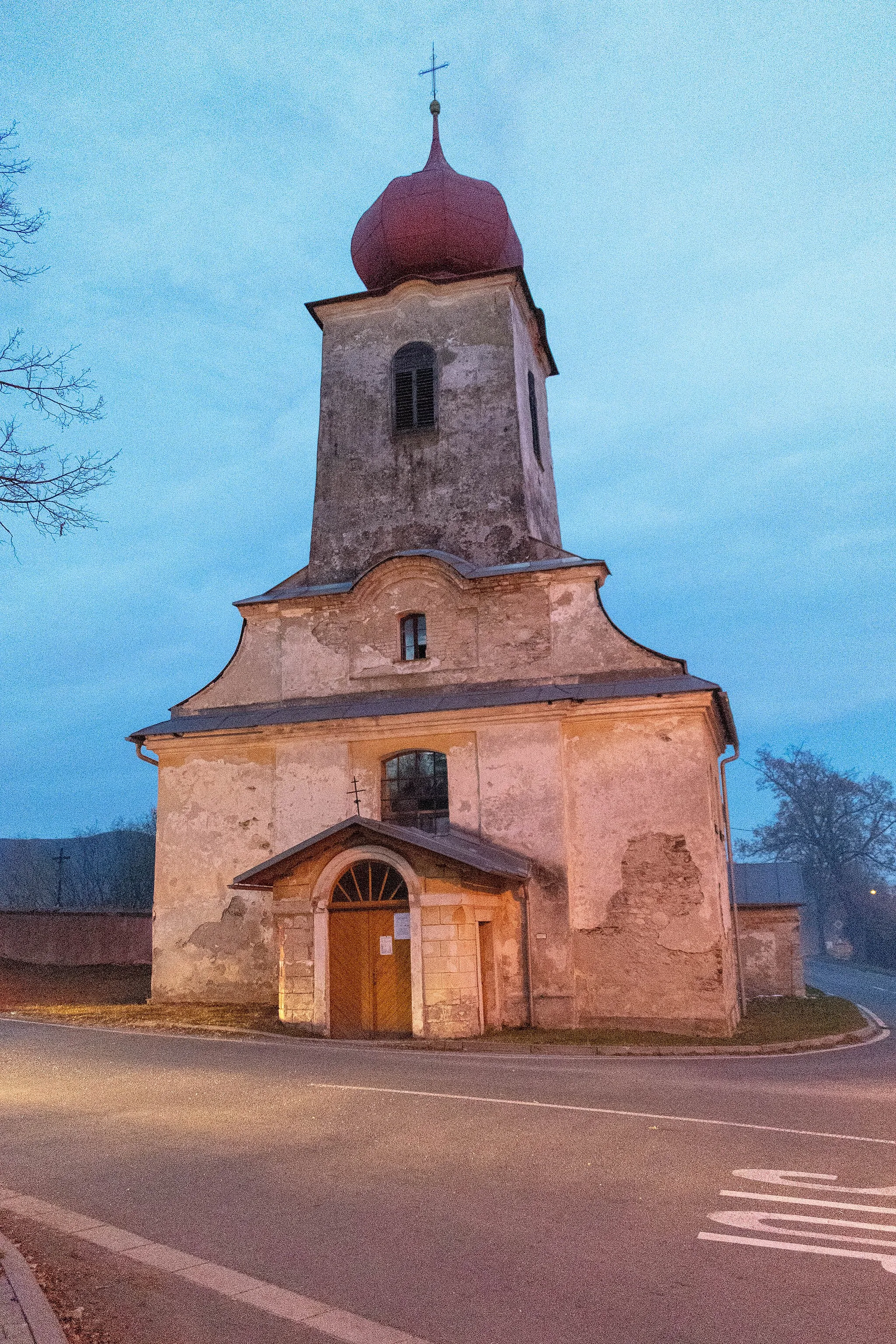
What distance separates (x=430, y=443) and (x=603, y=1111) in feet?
50.2

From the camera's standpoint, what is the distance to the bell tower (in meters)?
21.3

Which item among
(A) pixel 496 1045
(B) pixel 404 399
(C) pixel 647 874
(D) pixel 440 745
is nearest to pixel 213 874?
(D) pixel 440 745

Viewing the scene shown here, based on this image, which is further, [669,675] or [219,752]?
[219,752]

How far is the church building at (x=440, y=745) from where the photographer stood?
16.3 meters

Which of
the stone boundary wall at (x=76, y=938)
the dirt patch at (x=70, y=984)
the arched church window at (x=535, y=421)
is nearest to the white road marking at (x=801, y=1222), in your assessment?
the dirt patch at (x=70, y=984)

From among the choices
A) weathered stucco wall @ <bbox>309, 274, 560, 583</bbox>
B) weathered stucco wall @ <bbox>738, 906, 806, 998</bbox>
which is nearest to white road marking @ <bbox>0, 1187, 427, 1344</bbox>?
weathered stucco wall @ <bbox>309, 274, 560, 583</bbox>

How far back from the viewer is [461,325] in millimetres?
22297

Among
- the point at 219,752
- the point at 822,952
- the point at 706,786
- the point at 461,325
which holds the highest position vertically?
the point at 461,325

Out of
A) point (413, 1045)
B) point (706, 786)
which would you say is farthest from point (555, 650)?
point (413, 1045)

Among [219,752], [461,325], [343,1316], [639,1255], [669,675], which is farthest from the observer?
[461,325]

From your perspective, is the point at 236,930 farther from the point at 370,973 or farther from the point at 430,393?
the point at 430,393

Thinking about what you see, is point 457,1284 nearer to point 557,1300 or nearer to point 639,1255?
point 557,1300

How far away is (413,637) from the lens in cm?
1984

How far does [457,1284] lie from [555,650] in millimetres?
14203
